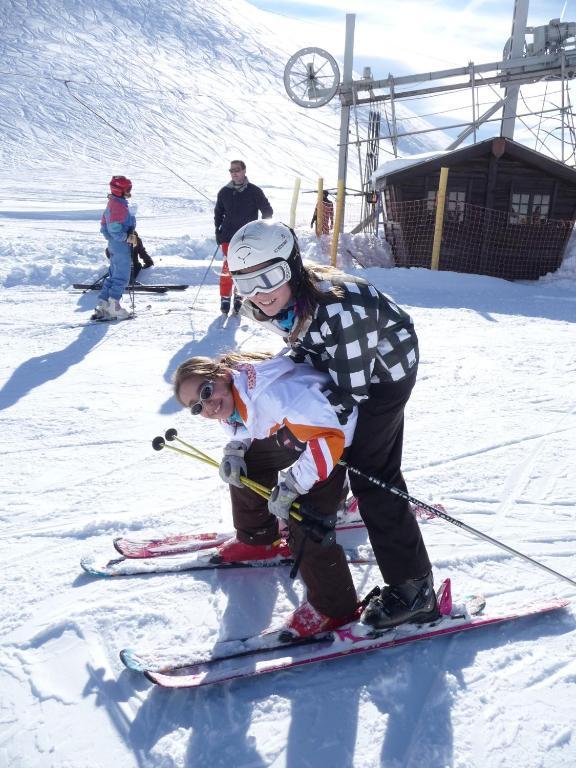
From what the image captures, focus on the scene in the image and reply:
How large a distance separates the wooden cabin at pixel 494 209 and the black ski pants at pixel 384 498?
10.7 meters

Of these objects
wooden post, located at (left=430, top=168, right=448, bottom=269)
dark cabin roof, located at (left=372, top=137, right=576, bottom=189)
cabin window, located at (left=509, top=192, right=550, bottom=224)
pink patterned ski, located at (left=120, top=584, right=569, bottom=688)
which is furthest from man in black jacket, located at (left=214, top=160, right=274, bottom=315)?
cabin window, located at (left=509, top=192, right=550, bottom=224)

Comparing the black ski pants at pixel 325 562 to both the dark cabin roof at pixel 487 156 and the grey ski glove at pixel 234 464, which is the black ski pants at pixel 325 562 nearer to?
the grey ski glove at pixel 234 464

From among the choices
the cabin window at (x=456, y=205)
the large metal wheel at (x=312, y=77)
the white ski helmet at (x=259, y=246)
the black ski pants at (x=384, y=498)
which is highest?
the large metal wheel at (x=312, y=77)

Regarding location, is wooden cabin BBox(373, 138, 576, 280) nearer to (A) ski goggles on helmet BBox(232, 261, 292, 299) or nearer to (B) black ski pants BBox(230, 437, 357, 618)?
(B) black ski pants BBox(230, 437, 357, 618)

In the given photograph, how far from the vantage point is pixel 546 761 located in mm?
1947

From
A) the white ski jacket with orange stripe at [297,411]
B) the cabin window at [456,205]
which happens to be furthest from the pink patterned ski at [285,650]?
the cabin window at [456,205]

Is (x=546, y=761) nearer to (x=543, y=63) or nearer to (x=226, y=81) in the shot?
(x=543, y=63)

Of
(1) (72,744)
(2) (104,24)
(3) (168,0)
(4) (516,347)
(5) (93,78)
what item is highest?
(3) (168,0)

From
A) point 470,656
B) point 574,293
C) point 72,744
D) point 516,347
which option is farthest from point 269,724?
point 574,293

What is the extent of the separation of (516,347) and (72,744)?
19.3 feet

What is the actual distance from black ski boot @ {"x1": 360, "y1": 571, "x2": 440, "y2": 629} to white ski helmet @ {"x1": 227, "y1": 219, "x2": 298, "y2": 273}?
137cm

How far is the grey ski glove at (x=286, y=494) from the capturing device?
7.54 feet

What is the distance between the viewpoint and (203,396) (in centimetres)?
242

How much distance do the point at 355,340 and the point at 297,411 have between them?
1.08 ft
